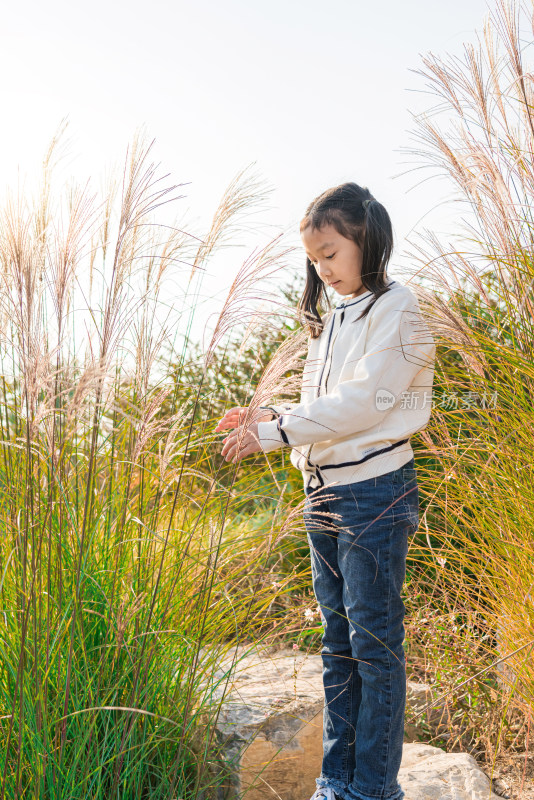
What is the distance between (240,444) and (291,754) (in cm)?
120

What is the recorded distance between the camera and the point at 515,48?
1.92 m

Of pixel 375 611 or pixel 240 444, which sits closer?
pixel 240 444

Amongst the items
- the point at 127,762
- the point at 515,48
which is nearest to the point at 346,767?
the point at 127,762

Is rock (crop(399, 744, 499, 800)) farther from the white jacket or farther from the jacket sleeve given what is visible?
the jacket sleeve

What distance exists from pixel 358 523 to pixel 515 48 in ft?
4.59

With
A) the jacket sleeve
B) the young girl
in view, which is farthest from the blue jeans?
the jacket sleeve

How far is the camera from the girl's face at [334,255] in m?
1.89

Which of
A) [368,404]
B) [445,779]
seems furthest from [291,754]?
[368,404]

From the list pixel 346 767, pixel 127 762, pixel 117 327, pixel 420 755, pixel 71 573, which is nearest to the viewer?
pixel 117 327

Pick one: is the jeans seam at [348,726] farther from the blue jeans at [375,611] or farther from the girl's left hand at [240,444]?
the girl's left hand at [240,444]

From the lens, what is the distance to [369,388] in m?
1.75

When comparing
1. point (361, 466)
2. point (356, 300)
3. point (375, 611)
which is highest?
point (356, 300)

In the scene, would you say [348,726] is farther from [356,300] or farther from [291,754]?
[356,300]

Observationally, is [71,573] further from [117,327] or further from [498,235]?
[498,235]
